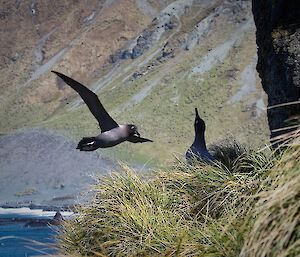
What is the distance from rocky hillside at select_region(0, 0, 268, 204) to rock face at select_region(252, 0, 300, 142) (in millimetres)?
58917

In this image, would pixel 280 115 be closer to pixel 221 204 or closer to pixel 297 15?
pixel 297 15

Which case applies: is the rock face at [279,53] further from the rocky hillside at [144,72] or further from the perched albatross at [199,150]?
the rocky hillside at [144,72]

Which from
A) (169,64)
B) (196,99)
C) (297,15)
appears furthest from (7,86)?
(297,15)

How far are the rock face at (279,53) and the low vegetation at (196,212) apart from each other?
69cm

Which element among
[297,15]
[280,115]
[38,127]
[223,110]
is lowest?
[223,110]

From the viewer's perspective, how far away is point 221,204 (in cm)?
634

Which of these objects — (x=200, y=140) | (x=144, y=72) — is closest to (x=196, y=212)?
(x=200, y=140)

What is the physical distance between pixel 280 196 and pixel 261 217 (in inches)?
6.7

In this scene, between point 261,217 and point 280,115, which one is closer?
point 261,217

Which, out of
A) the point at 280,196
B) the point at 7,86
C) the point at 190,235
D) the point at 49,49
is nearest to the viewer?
the point at 280,196

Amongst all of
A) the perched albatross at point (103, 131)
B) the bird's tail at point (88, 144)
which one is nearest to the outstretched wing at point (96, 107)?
the perched albatross at point (103, 131)

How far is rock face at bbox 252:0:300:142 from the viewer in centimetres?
729

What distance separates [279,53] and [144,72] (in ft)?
396

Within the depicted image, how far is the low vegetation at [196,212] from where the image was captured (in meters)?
4.24
